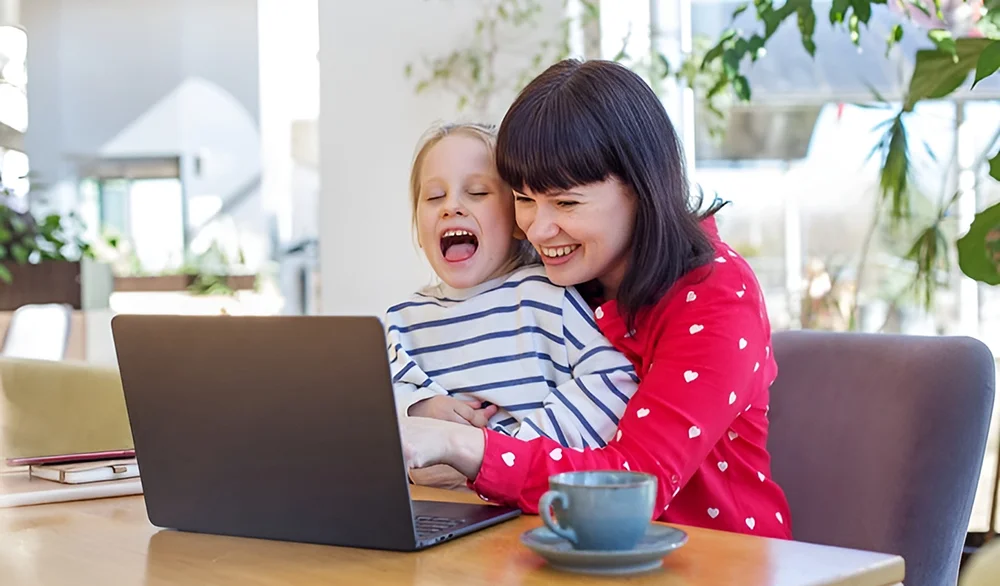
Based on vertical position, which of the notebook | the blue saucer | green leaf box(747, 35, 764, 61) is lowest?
the notebook

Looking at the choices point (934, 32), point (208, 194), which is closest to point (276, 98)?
point (208, 194)

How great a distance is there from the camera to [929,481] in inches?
52.0

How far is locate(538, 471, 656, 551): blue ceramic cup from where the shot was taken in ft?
2.75

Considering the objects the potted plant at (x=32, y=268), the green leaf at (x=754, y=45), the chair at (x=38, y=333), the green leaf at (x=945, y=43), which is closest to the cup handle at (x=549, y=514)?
the green leaf at (x=945, y=43)

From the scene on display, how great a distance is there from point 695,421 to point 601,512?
14.5 inches

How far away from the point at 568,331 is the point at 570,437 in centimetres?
14

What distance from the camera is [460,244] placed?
1.46 metres

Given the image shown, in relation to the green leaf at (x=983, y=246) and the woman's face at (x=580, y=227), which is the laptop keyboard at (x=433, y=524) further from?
the green leaf at (x=983, y=246)

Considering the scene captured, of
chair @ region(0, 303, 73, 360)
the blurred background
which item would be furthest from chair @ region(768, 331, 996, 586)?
chair @ region(0, 303, 73, 360)

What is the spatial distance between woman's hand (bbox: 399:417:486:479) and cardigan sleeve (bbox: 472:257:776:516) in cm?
1

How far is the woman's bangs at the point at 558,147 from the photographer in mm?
1305

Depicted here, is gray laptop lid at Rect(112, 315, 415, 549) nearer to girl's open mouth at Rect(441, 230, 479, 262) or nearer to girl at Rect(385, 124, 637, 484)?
girl at Rect(385, 124, 637, 484)

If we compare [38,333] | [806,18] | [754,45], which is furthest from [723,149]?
[38,333]

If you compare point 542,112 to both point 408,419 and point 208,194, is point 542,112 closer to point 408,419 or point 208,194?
point 408,419
